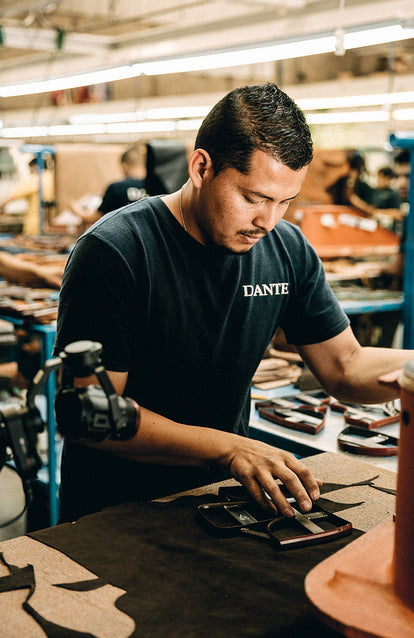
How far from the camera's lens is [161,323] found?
1404mm

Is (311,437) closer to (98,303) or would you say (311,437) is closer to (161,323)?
(161,323)

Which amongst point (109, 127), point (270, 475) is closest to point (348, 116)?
point (109, 127)

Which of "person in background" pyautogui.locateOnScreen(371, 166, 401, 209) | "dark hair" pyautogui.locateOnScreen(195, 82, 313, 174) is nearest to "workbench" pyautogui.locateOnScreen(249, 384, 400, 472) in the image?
"dark hair" pyautogui.locateOnScreen(195, 82, 313, 174)

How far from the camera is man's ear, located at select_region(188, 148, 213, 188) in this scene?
4.52ft

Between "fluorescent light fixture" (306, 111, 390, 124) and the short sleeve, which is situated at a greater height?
"fluorescent light fixture" (306, 111, 390, 124)

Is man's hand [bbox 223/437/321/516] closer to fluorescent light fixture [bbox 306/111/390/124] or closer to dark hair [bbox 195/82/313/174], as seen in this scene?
dark hair [bbox 195/82/313/174]

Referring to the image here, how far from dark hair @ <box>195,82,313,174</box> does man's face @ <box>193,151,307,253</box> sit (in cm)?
2

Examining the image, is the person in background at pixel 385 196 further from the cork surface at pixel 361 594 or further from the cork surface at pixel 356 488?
the cork surface at pixel 361 594

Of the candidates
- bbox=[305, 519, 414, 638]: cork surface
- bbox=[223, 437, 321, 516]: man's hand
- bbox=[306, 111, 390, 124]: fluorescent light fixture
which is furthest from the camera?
bbox=[306, 111, 390, 124]: fluorescent light fixture

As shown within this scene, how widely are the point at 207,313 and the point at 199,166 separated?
0.31m

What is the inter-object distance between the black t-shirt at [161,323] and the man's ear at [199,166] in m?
0.12

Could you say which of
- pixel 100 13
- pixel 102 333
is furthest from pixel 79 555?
pixel 100 13

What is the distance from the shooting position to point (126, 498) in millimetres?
1421

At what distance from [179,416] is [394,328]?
2754 mm
